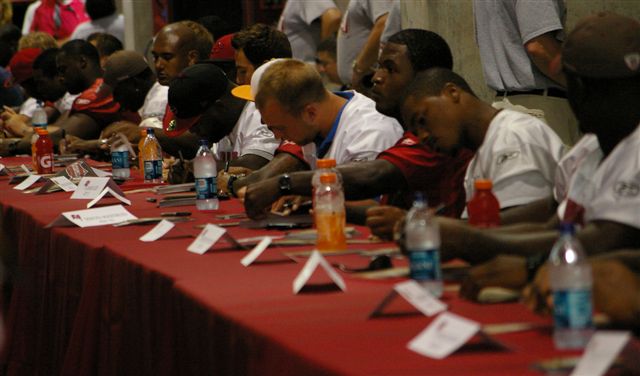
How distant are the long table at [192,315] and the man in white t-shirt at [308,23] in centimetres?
307

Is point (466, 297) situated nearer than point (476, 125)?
Yes

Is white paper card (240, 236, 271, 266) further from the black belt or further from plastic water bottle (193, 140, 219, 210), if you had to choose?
the black belt

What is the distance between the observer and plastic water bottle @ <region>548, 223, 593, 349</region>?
1858 millimetres

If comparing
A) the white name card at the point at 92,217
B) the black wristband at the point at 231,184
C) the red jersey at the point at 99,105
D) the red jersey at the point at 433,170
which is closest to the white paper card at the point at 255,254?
the red jersey at the point at 433,170

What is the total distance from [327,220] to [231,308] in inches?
26.8

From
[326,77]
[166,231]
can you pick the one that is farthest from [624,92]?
[326,77]

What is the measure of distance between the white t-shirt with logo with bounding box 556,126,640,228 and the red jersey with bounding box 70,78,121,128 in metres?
4.51

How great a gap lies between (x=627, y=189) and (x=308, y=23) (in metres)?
4.98

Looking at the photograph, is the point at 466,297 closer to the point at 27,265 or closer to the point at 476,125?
the point at 476,125

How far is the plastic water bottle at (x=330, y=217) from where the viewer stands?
2.98 metres

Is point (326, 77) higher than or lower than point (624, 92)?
lower

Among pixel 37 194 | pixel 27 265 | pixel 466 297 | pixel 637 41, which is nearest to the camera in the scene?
pixel 466 297

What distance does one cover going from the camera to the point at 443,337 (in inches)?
75.8

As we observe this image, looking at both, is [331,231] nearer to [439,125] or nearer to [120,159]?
[439,125]
